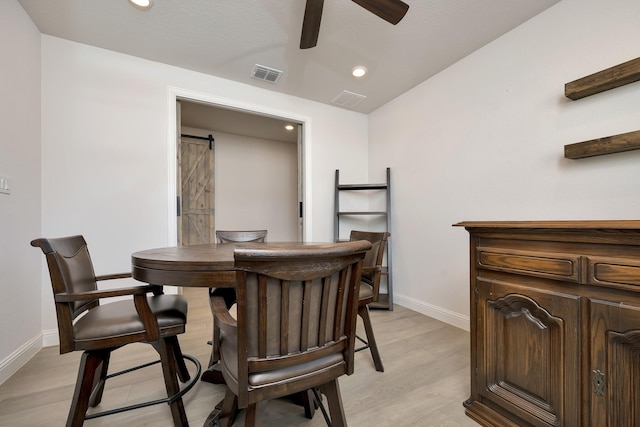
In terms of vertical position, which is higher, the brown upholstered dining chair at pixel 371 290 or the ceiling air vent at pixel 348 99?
the ceiling air vent at pixel 348 99

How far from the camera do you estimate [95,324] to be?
114 cm

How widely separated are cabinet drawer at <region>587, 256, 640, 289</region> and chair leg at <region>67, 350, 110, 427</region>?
6.57ft

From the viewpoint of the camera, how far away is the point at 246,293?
0.76 meters

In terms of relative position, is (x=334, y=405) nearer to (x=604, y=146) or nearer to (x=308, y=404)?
(x=308, y=404)

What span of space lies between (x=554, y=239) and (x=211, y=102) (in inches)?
117

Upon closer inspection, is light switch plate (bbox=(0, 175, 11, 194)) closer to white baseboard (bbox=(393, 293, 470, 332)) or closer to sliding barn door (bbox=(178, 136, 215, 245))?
sliding barn door (bbox=(178, 136, 215, 245))

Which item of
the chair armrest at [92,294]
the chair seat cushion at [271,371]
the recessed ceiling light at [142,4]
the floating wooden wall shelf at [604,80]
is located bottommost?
the chair seat cushion at [271,371]

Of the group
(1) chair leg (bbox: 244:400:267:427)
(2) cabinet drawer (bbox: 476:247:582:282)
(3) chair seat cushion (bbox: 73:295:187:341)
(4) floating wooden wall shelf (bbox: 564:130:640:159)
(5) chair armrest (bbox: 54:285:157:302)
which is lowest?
(1) chair leg (bbox: 244:400:267:427)

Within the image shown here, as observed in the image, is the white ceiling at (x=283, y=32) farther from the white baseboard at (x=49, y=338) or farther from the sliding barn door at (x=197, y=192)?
the white baseboard at (x=49, y=338)

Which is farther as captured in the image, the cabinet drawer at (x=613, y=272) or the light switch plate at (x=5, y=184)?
the light switch plate at (x=5, y=184)

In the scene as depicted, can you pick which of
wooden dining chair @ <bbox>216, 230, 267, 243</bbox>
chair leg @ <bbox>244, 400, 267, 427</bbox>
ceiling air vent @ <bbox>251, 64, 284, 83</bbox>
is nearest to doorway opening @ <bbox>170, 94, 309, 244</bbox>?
ceiling air vent @ <bbox>251, 64, 284, 83</bbox>

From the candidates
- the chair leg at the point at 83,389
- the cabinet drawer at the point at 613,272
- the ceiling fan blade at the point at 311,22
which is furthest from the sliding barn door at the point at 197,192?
the cabinet drawer at the point at 613,272

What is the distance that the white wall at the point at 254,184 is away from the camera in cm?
488

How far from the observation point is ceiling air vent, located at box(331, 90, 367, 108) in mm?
3096
